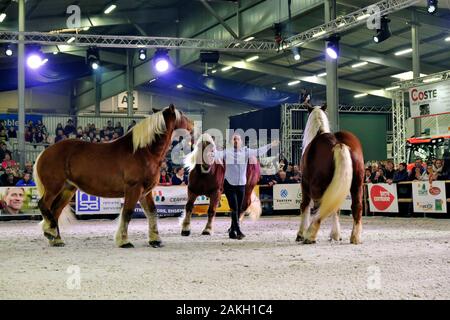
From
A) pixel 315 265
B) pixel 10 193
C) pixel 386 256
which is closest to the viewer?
pixel 315 265

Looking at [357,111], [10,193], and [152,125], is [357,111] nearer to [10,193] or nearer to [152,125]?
[10,193]

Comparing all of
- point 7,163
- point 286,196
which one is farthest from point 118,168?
point 7,163

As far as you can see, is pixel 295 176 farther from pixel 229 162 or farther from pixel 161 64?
pixel 229 162

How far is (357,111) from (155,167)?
17020 millimetres

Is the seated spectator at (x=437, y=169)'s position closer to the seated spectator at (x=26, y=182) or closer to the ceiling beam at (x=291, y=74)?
the seated spectator at (x=26, y=182)

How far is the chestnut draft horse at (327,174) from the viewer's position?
8.59 meters

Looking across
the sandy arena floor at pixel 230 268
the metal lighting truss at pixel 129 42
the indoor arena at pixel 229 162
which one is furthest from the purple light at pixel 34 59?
the sandy arena floor at pixel 230 268

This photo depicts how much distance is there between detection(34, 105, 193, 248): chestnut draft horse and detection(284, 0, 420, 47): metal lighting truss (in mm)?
8741

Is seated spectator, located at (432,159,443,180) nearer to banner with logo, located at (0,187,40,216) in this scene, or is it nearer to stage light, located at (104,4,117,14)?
banner with logo, located at (0,187,40,216)

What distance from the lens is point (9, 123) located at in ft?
93.4

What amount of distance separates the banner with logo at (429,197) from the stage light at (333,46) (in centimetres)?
487

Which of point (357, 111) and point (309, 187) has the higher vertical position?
point (357, 111)

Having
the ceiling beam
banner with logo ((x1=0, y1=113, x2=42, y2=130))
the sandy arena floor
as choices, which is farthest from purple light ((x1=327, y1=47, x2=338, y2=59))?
banner with logo ((x1=0, y1=113, x2=42, y2=130))

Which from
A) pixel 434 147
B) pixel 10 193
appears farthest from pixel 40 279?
pixel 434 147
